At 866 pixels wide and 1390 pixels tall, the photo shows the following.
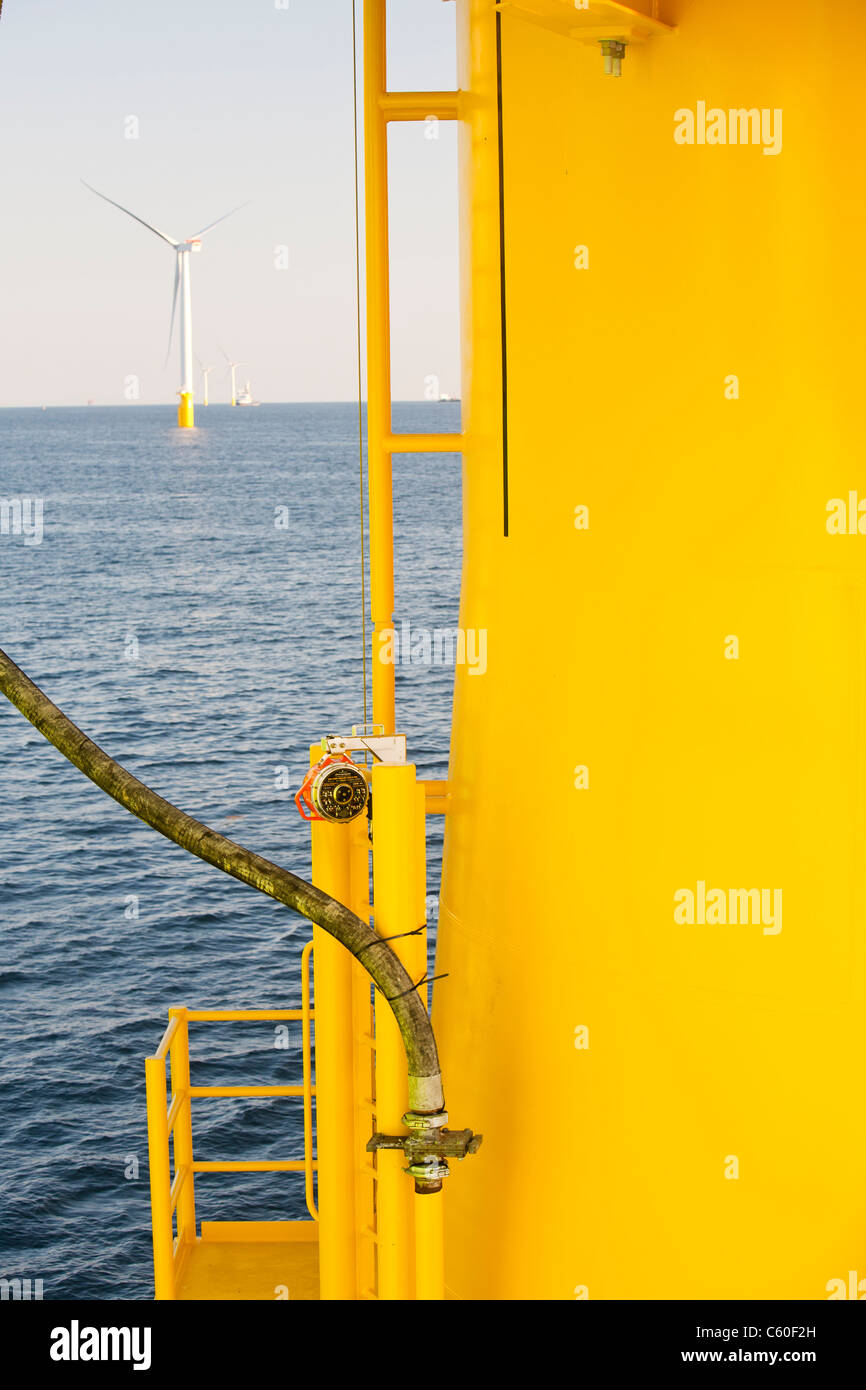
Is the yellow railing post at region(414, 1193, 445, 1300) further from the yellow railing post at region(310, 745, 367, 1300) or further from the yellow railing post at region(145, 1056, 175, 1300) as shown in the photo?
the yellow railing post at region(145, 1056, 175, 1300)

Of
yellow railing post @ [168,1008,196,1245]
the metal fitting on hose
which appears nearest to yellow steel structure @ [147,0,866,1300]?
the metal fitting on hose

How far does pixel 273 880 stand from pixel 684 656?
2031mm

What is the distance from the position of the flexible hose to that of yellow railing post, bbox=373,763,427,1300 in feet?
0.52

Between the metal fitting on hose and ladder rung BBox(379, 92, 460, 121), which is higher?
ladder rung BBox(379, 92, 460, 121)

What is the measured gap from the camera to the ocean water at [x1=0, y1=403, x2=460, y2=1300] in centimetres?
3045

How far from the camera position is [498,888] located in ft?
23.9

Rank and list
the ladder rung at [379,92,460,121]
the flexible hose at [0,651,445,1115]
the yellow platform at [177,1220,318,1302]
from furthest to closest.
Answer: the yellow platform at [177,1220,318,1302]
the ladder rung at [379,92,460,121]
the flexible hose at [0,651,445,1115]

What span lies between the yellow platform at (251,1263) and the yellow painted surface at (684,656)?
2.84 m

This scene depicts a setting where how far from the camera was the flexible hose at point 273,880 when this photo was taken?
699 centimetres

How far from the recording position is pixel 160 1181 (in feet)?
27.9

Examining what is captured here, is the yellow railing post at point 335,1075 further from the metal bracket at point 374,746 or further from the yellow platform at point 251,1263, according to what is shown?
the yellow platform at point 251,1263

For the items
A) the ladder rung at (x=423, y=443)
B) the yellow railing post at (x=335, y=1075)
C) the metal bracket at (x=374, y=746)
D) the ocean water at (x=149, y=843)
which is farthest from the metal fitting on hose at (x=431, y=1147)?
A: the ocean water at (x=149, y=843)

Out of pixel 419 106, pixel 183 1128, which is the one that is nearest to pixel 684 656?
pixel 419 106
